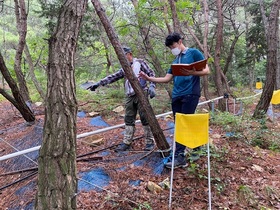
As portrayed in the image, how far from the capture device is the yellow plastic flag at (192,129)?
294cm

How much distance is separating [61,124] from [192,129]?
151cm

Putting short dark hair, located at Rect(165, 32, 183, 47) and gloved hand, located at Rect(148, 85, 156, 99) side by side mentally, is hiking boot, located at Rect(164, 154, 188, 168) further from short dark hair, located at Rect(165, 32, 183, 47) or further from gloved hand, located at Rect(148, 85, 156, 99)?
short dark hair, located at Rect(165, 32, 183, 47)

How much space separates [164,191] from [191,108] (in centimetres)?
118

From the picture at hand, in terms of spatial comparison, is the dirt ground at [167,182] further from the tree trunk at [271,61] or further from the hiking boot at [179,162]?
the tree trunk at [271,61]

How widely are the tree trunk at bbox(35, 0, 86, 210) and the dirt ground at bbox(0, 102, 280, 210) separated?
825 millimetres

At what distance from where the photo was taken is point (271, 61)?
6918 millimetres

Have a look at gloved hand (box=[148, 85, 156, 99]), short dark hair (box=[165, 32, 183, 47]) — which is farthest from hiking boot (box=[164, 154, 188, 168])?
short dark hair (box=[165, 32, 183, 47])

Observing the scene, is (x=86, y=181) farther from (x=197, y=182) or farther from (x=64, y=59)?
(x=64, y=59)

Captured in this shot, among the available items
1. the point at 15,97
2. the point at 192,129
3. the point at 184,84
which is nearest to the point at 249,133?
the point at 184,84

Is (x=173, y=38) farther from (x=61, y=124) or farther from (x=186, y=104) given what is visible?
(x=61, y=124)

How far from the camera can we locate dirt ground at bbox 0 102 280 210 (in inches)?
119

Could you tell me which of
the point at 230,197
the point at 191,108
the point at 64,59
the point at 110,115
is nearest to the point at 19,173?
the point at 64,59

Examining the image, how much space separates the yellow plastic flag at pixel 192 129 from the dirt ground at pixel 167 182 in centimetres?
69

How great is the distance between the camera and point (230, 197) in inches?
130
